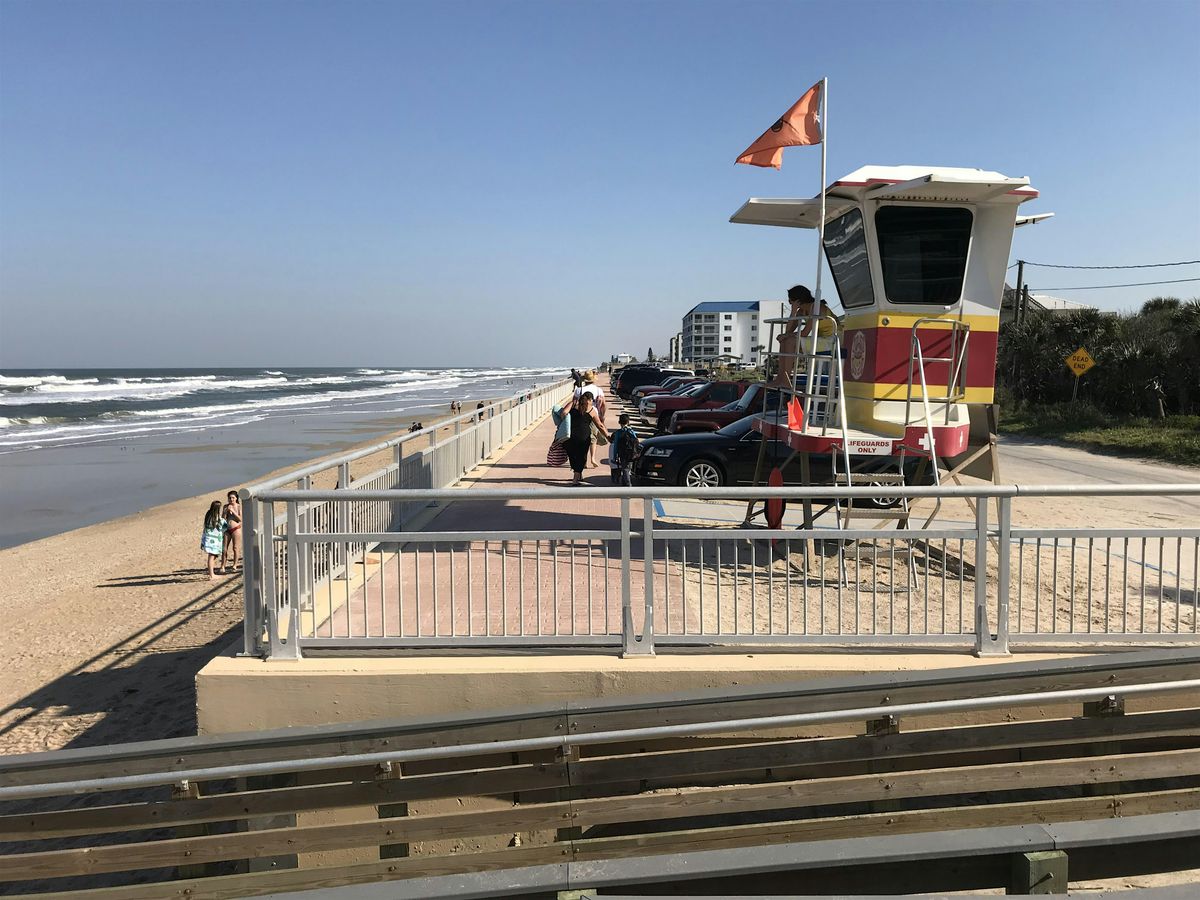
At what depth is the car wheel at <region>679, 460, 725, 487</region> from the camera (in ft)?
42.7

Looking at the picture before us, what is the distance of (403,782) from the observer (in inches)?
163

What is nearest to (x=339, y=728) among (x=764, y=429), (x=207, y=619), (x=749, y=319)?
(x=764, y=429)

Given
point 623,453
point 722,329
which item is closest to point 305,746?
point 623,453

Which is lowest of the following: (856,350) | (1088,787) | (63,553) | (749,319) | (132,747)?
(63,553)

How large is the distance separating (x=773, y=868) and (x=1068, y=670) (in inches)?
78.3

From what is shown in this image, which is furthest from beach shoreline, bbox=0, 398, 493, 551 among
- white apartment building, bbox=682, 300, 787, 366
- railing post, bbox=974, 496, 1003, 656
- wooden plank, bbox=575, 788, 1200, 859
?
white apartment building, bbox=682, 300, 787, 366

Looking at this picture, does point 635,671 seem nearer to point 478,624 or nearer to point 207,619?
point 478,624

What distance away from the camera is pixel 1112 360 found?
3005 centimetres

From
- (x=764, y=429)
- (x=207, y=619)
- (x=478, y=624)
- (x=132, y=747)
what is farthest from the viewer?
(x=207, y=619)

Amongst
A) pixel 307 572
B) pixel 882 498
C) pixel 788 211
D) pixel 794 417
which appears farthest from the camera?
pixel 788 211

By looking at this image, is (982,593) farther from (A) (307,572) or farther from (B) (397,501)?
(B) (397,501)

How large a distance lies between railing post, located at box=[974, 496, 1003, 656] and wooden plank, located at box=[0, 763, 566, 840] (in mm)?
2763

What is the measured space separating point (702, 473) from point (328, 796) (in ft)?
31.1

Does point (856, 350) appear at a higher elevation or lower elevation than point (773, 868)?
higher
